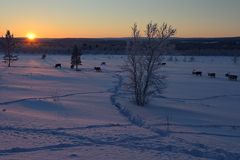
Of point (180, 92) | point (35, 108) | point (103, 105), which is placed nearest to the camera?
point (35, 108)

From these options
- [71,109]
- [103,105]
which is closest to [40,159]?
[71,109]

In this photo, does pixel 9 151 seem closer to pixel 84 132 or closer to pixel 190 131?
pixel 84 132

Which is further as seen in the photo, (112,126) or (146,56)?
(146,56)

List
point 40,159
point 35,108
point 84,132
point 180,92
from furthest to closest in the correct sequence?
point 180,92
point 35,108
point 84,132
point 40,159

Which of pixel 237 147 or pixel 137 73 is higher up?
pixel 137 73

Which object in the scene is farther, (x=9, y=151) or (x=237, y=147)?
(x=237, y=147)

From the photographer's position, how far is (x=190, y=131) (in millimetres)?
14625

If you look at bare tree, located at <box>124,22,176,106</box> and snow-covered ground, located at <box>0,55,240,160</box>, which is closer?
snow-covered ground, located at <box>0,55,240,160</box>

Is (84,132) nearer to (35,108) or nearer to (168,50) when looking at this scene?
(35,108)

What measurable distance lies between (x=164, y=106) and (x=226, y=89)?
433 inches

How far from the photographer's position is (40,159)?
10.1 m

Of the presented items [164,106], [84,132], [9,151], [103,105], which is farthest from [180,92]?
[9,151]

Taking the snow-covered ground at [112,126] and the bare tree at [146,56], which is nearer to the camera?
the snow-covered ground at [112,126]

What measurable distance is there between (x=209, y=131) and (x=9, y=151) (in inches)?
284
